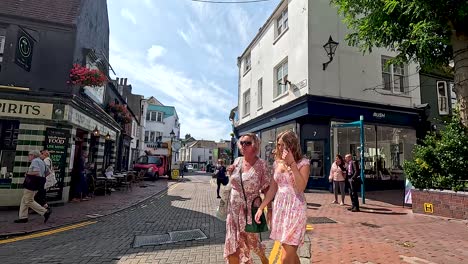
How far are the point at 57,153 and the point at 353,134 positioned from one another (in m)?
13.0

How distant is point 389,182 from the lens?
14055 mm

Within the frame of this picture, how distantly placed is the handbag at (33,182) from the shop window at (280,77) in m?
11.8

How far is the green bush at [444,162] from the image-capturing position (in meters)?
7.76

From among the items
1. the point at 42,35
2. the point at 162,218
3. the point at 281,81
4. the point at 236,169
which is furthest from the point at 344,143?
the point at 42,35

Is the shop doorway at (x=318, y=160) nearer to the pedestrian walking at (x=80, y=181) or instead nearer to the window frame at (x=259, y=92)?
the window frame at (x=259, y=92)

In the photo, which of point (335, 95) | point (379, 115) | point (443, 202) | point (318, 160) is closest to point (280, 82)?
point (335, 95)

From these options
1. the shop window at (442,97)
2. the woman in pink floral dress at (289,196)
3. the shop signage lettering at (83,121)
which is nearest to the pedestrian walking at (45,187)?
the shop signage lettering at (83,121)

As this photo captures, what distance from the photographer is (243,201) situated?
138 inches

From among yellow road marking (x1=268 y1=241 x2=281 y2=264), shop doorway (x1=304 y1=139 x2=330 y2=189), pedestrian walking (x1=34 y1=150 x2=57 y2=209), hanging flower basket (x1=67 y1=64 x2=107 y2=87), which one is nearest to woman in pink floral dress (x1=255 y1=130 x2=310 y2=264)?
yellow road marking (x1=268 y1=241 x2=281 y2=264)

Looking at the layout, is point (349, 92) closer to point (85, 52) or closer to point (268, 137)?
point (268, 137)

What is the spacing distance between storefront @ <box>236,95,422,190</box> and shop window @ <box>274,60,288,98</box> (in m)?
1.46

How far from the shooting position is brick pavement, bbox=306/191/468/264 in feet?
14.7

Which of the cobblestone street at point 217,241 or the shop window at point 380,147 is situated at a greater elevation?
the shop window at point 380,147

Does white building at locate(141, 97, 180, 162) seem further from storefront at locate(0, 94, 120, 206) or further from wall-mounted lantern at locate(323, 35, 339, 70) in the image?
wall-mounted lantern at locate(323, 35, 339, 70)
